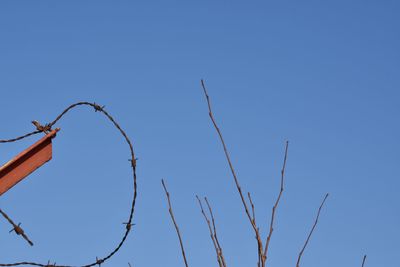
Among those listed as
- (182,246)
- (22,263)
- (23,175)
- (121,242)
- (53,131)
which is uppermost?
(53,131)

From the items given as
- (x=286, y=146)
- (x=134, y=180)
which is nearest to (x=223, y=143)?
(x=286, y=146)

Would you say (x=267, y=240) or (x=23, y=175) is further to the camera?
(x=23, y=175)

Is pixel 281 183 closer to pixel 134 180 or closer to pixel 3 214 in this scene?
pixel 134 180

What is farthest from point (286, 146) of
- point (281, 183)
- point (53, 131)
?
point (53, 131)

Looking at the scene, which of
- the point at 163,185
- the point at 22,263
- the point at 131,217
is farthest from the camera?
the point at 131,217

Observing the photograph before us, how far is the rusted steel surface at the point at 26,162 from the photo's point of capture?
4414 mm

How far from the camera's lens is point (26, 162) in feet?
14.9

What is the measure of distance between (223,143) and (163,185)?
0.43m

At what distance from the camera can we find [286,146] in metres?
3.49

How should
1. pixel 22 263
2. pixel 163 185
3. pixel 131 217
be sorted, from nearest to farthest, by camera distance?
pixel 163 185, pixel 22 263, pixel 131 217

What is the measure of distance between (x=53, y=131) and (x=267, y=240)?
2.17 metres

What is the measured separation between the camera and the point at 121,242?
453 cm

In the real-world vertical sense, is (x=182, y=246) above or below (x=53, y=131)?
below

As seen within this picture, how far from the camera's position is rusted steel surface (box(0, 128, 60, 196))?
4.41 m
